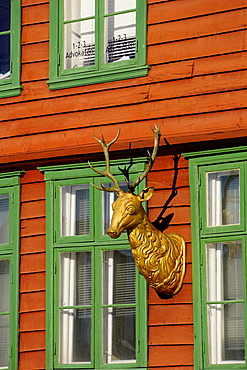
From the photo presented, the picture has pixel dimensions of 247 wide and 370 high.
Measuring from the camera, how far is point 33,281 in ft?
44.2

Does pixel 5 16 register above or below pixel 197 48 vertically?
above

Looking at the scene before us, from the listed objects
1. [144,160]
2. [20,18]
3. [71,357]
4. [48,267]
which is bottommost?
[71,357]

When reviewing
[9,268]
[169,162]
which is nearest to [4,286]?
[9,268]

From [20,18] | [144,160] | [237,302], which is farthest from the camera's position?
[20,18]

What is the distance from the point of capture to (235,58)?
12.6 m

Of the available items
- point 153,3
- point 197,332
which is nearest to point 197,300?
point 197,332

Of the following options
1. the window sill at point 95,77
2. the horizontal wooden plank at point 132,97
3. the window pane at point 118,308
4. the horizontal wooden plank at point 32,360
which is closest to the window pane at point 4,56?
the horizontal wooden plank at point 132,97

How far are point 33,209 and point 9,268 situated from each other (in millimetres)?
741

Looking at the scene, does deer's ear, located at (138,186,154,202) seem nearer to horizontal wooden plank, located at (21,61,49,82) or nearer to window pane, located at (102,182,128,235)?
→ window pane, located at (102,182,128,235)

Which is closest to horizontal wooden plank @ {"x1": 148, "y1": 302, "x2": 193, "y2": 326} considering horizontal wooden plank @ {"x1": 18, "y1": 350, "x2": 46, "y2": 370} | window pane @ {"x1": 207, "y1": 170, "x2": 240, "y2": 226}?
window pane @ {"x1": 207, "y1": 170, "x2": 240, "y2": 226}

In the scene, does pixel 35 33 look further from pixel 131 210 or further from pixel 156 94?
pixel 131 210

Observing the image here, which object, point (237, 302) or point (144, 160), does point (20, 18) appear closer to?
point (144, 160)

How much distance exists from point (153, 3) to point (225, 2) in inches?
35.9

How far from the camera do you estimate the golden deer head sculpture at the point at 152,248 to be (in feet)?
40.5
